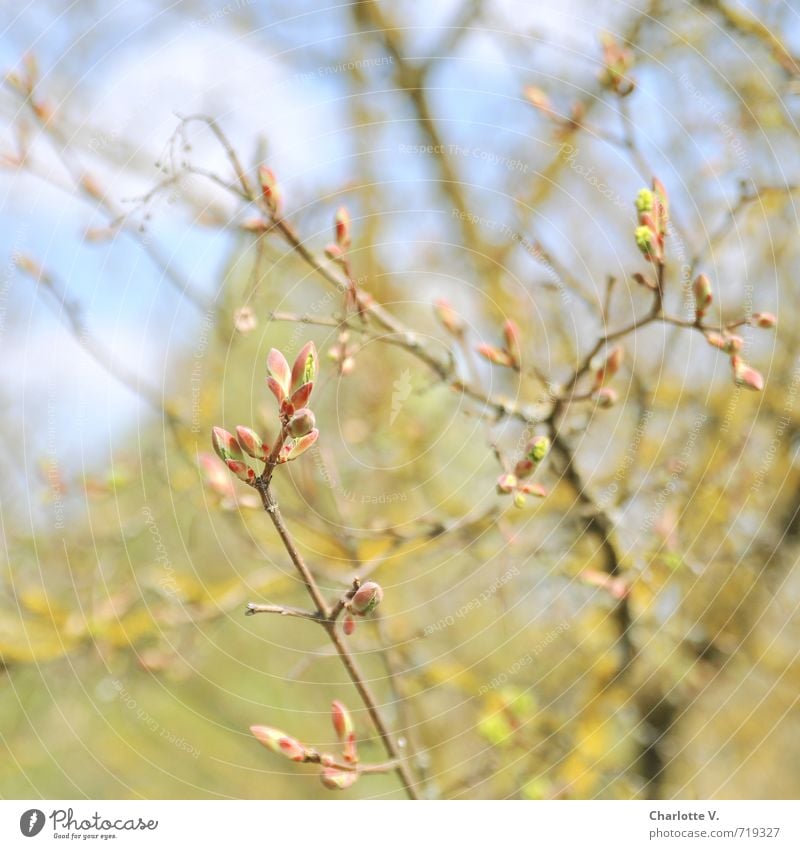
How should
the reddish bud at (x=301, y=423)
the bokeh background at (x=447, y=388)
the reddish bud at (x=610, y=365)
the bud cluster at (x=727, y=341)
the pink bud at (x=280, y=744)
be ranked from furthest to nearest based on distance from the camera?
1. the bokeh background at (x=447, y=388)
2. the reddish bud at (x=610, y=365)
3. the bud cluster at (x=727, y=341)
4. the pink bud at (x=280, y=744)
5. the reddish bud at (x=301, y=423)

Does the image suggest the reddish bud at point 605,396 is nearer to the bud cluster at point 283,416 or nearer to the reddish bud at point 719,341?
the reddish bud at point 719,341

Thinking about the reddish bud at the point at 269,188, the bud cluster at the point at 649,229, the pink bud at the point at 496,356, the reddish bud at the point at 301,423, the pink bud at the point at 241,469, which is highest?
the reddish bud at the point at 269,188

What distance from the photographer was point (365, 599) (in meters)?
0.56

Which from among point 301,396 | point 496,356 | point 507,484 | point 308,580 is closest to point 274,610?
point 308,580

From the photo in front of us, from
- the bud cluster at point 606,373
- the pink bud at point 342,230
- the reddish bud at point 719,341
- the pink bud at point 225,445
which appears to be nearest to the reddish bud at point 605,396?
the bud cluster at point 606,373

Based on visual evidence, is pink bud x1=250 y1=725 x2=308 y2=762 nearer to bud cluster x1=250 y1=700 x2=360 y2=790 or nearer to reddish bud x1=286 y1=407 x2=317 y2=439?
bud cluster x1=250 y1=700 x2=360 y2=790

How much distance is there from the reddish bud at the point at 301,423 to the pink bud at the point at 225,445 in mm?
45

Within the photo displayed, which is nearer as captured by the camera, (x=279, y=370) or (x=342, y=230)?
(x=279, y=370)

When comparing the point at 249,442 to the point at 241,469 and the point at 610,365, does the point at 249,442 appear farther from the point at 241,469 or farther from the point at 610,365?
the point at 610,365

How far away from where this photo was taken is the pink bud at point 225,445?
54 centimetres

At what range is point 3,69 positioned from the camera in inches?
42.8

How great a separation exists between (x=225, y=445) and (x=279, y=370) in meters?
0.06

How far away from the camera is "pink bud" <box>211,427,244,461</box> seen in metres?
0.54

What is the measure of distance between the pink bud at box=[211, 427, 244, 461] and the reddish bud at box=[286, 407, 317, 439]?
5 centimetres
